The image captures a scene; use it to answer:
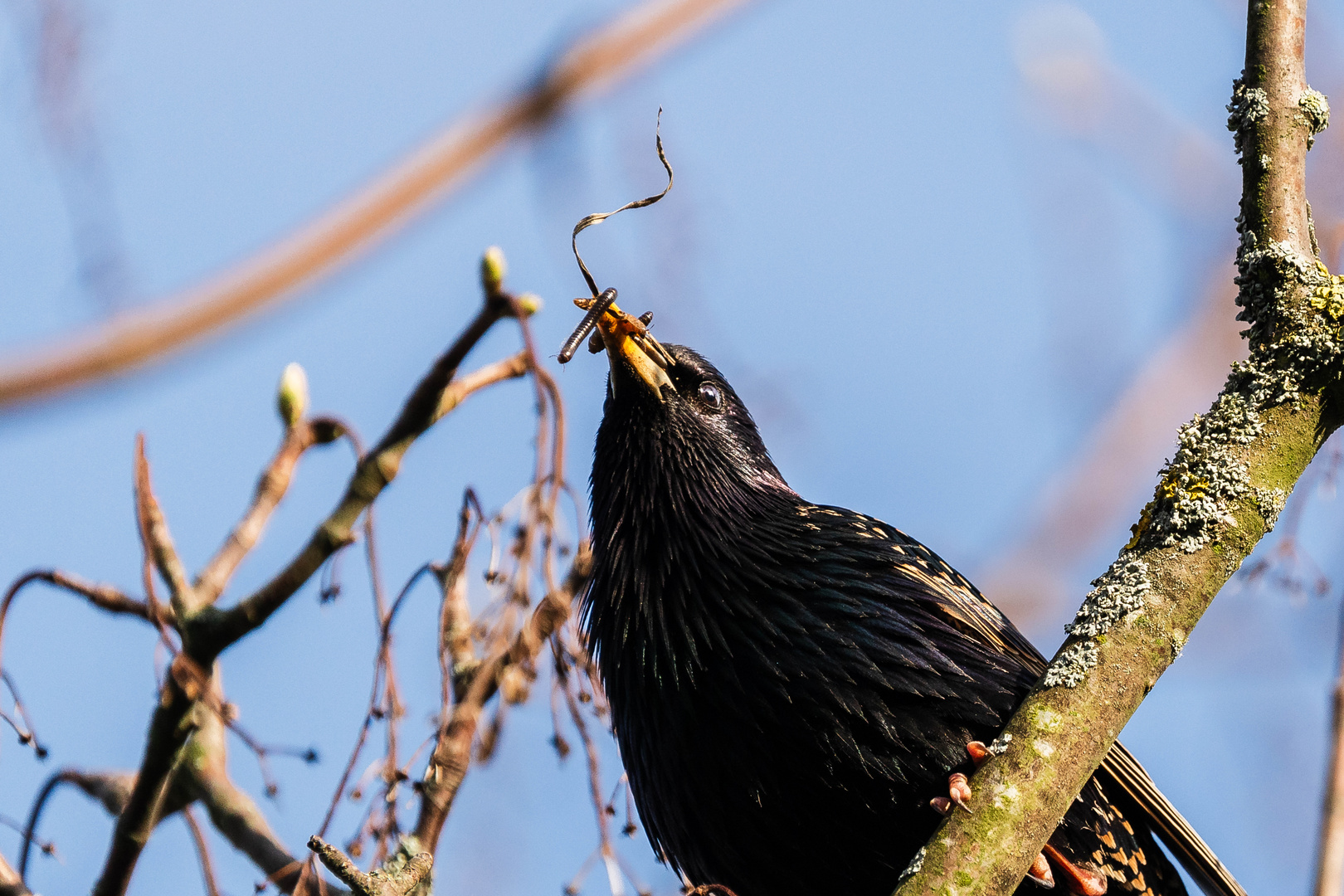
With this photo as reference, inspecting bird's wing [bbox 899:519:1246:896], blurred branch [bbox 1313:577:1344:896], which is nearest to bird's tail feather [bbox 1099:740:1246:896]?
bird's wing [bbox 899:519:1246:896]

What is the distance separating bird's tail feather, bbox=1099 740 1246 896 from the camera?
3.88 metres

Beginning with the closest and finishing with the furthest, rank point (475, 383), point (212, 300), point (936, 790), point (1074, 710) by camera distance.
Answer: point (212, 300) < point (1074, 710) < point (475, 383) < point (936, 790)

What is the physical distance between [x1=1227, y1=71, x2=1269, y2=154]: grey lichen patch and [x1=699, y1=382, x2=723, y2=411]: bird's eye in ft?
6.49

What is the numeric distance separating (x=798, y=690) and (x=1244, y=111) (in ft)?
5.93

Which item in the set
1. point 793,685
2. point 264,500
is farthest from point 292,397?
point 793,685

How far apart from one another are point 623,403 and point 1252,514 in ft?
6.92

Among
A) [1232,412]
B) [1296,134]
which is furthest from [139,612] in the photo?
[1296,134]

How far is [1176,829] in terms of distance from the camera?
3900 millimetres

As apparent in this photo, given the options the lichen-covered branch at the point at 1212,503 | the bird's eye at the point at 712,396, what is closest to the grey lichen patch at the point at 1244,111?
the lichen-covered branch at the point at 1212,503

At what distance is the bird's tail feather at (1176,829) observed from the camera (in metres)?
3.88

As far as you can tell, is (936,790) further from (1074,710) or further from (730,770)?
(1074,710)

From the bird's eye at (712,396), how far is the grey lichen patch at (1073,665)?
6.61ft

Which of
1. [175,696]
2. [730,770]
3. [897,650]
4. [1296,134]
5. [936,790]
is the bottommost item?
[175,696]

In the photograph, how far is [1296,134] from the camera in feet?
10.1
